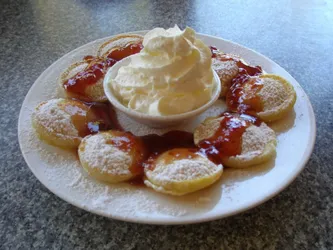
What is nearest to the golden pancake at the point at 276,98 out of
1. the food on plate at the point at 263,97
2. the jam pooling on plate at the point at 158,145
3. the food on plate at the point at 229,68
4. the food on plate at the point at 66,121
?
the food on plate at the point at 263,97

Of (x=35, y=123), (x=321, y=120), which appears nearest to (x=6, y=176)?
(x=35, y=123)

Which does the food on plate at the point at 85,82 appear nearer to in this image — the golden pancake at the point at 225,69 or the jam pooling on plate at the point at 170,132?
the jam pooling on plate at the point at 170,132

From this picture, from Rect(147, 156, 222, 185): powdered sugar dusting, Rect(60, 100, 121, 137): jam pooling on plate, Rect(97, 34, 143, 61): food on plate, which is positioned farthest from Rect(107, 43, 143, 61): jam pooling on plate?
Rect(147, 156, 222, 185): powdered sugar dusting

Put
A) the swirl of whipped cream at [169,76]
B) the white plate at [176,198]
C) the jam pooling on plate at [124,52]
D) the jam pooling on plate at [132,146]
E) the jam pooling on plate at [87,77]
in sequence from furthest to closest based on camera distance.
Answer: the jam pooling on plate at [124,52] → the jam pooling on plate at [87,77] → the swirl of whipped cream at [169,76] → the jam pooling on plate at [132,146] → the white plate at [176,198]

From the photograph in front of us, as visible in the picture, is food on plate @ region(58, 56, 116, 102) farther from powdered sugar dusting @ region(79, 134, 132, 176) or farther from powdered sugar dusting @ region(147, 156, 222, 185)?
powdered sugar dusting @ region(147, 156, 222, 185)

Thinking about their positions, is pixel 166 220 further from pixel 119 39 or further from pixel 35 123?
pixel 119 39

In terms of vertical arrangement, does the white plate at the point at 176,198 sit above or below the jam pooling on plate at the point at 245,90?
below
